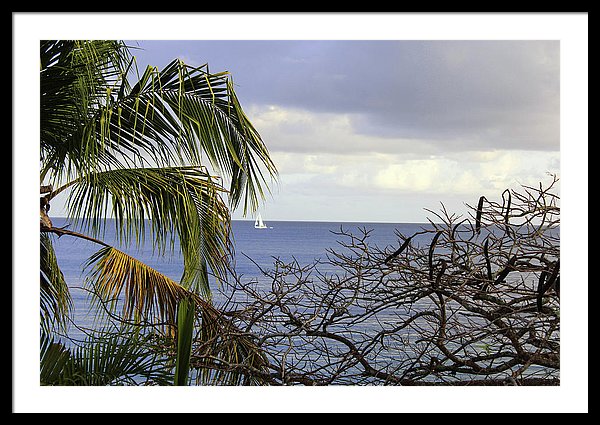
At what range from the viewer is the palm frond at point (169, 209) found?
2.60 m

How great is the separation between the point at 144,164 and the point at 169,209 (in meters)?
0.19

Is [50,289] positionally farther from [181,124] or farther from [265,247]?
[265,247]

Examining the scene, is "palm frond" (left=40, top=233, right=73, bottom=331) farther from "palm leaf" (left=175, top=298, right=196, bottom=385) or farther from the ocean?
the ocean

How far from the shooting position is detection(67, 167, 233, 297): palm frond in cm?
260

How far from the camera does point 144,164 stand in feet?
8.79

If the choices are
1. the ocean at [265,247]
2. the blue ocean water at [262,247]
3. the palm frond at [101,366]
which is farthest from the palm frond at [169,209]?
the blue ocean water at [262,247]

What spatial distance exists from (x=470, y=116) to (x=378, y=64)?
Answer: 2.09m

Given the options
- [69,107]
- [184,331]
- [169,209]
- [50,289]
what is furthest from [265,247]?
[184,331]

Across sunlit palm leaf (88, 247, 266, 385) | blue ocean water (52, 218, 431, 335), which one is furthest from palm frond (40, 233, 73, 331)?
blue ocean water (52, 218, 431, 335)

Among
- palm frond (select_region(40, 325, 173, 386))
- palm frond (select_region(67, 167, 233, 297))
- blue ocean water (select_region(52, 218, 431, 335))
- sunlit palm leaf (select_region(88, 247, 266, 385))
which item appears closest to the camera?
palm frond (select_region(40, 325, 173, 386))

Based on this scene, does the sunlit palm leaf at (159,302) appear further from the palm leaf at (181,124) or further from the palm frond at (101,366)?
the palm leaf at (181,124)
